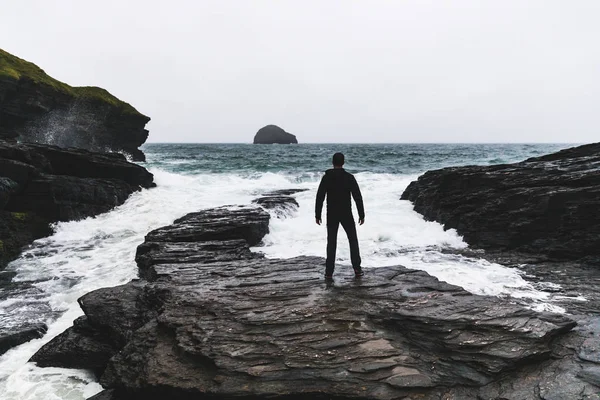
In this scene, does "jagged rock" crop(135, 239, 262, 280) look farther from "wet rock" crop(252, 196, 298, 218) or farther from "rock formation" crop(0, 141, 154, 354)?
"wet rock" crop(252, 196, 298, 218)

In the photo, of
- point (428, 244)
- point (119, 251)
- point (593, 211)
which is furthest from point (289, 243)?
point (593, 211)

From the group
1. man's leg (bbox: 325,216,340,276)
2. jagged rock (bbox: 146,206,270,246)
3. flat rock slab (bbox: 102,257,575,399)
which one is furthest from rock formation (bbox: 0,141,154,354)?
man's leg (bbox: 325,216,340,276)

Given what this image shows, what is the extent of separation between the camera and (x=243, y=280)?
8766mm

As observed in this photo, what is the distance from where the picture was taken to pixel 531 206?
14.5 meters

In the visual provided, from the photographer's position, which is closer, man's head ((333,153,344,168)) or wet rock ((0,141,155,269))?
man's head ((333,153,344,168))

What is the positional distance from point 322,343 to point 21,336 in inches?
276

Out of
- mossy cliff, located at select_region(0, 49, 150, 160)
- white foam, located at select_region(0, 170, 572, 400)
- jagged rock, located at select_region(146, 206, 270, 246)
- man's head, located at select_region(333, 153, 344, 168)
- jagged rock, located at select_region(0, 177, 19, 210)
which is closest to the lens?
white foam, located at select_region(0, 170, 572, 400)

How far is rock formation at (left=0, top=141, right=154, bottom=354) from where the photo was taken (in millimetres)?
15630

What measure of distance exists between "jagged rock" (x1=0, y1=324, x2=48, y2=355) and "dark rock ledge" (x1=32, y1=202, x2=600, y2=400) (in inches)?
36.9

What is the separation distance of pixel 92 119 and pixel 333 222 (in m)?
41.3

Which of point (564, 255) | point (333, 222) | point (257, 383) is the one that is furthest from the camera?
point (564, 255)

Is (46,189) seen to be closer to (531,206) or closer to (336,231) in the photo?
(336,231)

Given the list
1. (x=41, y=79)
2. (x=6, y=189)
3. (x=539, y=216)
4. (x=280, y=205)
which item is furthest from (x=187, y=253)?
(x=41, y=79)

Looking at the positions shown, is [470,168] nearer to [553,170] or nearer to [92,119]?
[553,170]
